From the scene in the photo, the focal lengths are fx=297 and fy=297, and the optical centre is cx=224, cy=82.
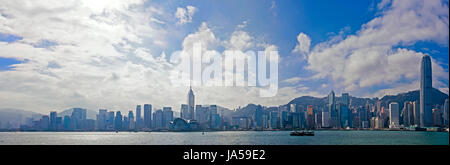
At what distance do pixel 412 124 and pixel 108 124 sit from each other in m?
149

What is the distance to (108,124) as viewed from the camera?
15625 centimetres

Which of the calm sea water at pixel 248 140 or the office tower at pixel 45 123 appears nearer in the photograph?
the calm sea water at pixel 248 140

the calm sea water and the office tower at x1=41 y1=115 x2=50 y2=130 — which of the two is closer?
the calm sea water

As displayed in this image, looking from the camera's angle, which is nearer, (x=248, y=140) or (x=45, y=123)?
(x=248, y=140)
